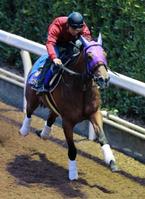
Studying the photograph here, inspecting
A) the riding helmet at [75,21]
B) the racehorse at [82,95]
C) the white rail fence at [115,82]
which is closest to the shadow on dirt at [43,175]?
the racehorse at [82,95]

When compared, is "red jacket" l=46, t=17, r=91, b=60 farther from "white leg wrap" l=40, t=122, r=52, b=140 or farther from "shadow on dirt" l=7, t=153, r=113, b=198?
"shadow on dirt" l=7, t=153, r=113, b=198

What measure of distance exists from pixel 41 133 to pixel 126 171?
53.7 inches

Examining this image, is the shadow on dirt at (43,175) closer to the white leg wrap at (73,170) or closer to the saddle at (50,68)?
the white leg wrap at (73,170)

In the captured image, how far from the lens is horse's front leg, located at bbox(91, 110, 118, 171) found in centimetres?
745

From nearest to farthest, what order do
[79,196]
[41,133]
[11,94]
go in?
→ [79,196] → [41,133] → [11,94]

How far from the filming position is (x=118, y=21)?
959cm

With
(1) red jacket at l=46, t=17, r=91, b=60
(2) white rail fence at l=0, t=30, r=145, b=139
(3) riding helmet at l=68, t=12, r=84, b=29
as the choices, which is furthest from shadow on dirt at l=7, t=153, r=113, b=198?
(3) riding helmet at l=68, t=12, r=84, b=29

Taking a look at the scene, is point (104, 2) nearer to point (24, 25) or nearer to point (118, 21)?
point (118, 21)

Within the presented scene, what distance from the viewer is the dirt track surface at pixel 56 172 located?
7.55 m

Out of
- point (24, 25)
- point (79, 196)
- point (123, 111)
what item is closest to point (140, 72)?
point (123, 111)

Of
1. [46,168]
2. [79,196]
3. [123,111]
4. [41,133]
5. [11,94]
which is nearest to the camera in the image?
[79,196]

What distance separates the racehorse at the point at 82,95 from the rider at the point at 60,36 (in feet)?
0.65

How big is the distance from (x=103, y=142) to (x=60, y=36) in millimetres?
1459

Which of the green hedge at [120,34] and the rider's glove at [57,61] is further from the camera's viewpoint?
the green hedge at [120,34]
